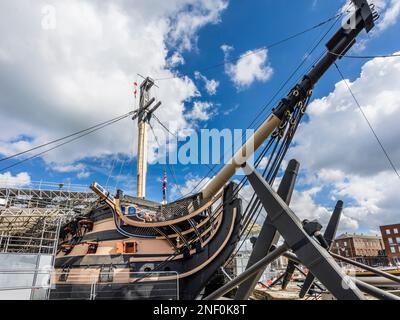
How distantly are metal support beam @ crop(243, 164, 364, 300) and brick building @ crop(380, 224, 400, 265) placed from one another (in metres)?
67.1

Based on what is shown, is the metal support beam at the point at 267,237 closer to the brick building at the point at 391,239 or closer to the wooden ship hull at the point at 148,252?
the wooden ship hull at the point at 148,252

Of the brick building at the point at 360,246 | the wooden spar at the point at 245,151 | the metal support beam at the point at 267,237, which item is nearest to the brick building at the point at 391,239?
the brick building at the point at 360,246

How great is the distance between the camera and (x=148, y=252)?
11.8m

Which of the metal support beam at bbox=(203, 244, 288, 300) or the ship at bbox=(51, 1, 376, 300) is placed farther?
the ship at bbox=(51, 1, 376, 300)

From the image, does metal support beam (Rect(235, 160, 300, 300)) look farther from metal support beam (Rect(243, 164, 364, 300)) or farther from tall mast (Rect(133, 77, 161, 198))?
tall mast (Rect(133, 77, 161, 198))

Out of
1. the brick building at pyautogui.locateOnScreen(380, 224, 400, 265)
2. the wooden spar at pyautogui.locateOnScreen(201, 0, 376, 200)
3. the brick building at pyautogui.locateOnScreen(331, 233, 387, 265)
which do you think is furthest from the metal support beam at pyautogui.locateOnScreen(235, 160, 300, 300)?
the brick building at pyautogui.locateOnScreen(331, 233, 387, 265)

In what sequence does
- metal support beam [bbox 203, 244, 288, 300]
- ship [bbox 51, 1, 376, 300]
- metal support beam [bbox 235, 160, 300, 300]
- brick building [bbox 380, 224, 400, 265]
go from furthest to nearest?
brick building [bbox 380, 224, 400, 265] < ship [bbox 51, 1, 376, 300] < metal support beam [bbox 235, 160, 300, 300] < metal support beam [bbox 203, 244, 288, 300]

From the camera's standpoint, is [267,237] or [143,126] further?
[143,126]

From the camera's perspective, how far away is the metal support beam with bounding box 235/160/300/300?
5.16 metres

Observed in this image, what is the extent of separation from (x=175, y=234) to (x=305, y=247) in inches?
321

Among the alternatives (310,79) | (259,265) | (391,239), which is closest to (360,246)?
(391,239)

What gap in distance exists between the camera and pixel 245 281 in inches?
205

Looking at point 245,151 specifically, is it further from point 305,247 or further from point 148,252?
point 148,252
